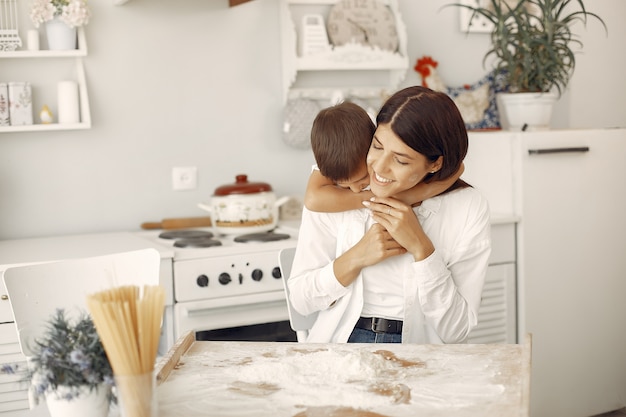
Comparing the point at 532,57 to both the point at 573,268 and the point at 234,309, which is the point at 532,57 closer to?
the point at 573,268

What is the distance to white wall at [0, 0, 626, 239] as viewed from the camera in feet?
10.0

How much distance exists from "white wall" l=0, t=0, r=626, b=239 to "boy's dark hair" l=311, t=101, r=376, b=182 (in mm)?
1519

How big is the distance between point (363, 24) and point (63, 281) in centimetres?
196

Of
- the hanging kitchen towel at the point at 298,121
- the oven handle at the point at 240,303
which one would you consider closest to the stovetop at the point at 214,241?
the oven handle at the point at 240,303

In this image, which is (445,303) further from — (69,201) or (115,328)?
(69,201)

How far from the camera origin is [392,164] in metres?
1.71

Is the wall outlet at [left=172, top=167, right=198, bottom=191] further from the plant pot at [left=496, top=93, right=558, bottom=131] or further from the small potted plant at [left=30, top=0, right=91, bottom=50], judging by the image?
the plant pot at [left=496, top=93, right=558, bottom=131]

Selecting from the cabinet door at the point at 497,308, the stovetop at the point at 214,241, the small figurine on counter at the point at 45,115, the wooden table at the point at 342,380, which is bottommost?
the cabinet door at the point at 497,308

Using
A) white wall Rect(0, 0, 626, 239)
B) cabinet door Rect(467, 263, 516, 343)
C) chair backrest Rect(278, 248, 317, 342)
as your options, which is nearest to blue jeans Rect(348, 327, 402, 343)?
chair backrest Rect(278, 248, 317, 342)

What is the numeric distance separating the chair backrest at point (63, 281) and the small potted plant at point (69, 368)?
680 mm

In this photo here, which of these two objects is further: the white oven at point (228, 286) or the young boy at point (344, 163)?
the white oven at point (228, 286)

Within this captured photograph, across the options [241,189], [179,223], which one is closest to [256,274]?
[241,189]

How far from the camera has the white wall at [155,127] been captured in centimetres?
305

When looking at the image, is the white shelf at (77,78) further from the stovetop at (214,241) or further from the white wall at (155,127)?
the stovetop at (214,241)
